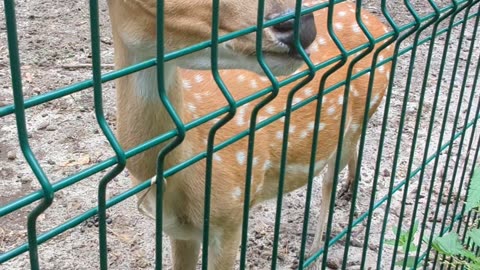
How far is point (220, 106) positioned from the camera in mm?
2184

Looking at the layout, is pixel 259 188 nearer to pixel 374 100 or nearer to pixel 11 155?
pixel 374 100

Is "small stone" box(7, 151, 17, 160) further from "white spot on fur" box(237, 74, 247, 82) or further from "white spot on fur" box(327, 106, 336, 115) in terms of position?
"white spot on fur" box(327, 106, 336, 115)

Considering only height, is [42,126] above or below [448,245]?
below

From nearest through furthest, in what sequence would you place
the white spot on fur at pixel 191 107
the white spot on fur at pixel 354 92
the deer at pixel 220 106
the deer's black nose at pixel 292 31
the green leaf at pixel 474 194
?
the deer's black nose at pixel 292 31 < the deer at pixel 220 106 < the green leaf at pixel 474 194 < the white spot on fur at pixel 191 107 < the white spot on fur at pixel 354 92

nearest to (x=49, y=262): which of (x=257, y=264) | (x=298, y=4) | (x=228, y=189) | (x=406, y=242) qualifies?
(x=257, y=264)

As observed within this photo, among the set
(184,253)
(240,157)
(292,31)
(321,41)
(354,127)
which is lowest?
(184,253)

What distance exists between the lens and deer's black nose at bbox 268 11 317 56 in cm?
144

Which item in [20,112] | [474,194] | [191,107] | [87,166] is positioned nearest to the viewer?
[20,112]

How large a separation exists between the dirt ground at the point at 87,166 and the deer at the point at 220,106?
260 millimetres

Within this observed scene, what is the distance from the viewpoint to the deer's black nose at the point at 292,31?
1.44 meters

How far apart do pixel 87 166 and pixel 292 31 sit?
2.05 meters

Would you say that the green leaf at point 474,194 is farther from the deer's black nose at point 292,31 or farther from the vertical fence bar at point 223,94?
the vertical fence bar at point 223,94

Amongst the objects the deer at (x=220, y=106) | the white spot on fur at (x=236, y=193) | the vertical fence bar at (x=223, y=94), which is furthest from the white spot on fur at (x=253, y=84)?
the vertical fence bar at (x=223, y=94)

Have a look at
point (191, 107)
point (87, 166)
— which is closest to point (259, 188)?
point (191, 107)
